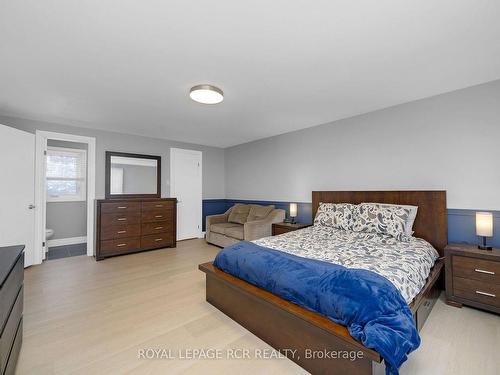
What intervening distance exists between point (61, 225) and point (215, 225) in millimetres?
3417

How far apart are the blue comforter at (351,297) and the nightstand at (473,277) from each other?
1400 mm

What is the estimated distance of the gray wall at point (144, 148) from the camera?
3.78 m

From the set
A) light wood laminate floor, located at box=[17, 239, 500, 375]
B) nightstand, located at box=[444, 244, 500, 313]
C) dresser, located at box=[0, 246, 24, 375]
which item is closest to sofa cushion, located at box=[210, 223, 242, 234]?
light wood laminate floor, located at box=[17, 239, 500, 375]

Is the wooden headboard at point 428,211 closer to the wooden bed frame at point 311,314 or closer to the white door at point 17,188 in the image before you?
the wooden bed frame at point 311,314

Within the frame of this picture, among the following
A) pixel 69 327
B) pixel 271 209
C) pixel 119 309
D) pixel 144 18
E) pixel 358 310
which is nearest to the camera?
pixel 358 310

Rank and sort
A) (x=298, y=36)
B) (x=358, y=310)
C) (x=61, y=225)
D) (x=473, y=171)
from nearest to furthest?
(x=358, y=310) < (x=298, y=36) < (x=473, y=171) < (x=61, y=225)

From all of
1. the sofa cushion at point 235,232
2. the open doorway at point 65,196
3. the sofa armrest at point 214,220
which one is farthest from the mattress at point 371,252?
the open doorway at point 65,196

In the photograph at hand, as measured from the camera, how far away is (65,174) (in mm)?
5062

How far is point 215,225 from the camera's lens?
4812 millimetres

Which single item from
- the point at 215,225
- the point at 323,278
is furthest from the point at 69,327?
the point at 215,225

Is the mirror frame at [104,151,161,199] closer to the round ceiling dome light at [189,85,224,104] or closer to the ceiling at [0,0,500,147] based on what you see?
the ceiling at [0,0,500,147]

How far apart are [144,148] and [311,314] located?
452 cm

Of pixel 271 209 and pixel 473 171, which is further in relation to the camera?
pixel 271 209

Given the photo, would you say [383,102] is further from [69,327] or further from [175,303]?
[69,327]
